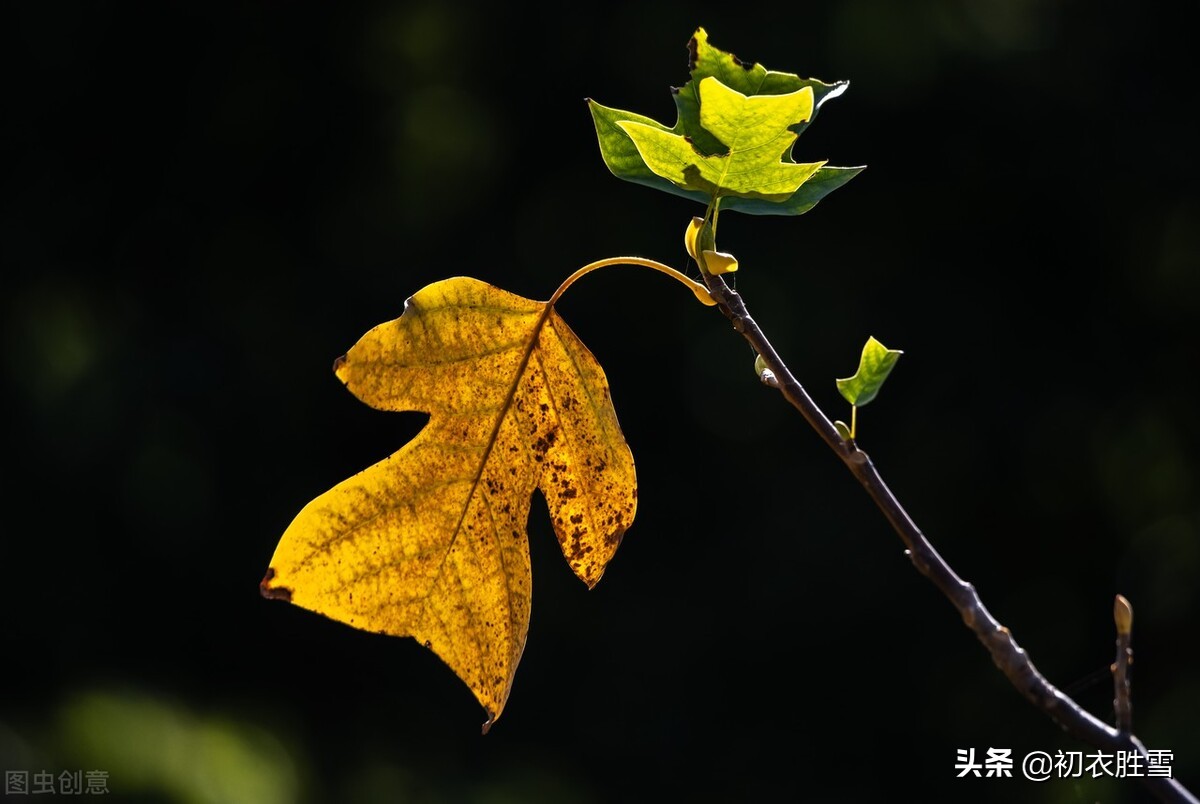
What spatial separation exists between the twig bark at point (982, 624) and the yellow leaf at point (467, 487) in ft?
0.43

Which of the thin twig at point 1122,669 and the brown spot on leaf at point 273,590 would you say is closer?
the thin twig at point 1122,669

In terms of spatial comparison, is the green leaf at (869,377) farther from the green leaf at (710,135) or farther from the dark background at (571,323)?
the dark background at (571,323)

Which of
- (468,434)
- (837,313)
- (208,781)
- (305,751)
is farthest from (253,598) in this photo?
(468,434)

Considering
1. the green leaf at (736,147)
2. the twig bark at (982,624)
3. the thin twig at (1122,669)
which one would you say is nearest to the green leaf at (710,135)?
the green leaf at (736,147)

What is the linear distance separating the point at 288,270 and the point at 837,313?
66.5 inches

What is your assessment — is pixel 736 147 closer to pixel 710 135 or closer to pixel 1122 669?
pixel 710 135

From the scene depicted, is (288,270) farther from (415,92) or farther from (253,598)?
(253,598)

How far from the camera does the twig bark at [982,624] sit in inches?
13.3

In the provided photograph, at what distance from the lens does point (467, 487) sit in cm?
52

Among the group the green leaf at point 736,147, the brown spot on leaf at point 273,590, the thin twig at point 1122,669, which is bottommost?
the thin twig at point 1122,669

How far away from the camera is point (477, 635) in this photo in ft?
1.66

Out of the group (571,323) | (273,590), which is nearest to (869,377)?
(273,590)

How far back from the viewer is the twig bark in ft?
1.11

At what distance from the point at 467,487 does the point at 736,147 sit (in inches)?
7.9
